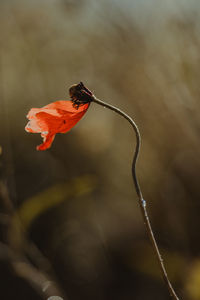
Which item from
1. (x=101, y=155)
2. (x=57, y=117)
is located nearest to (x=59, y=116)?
(x=57, y=117)

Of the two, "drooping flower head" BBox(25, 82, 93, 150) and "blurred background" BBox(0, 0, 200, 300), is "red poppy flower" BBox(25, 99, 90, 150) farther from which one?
"blurred background" BBox(0, 0, 200, 300)

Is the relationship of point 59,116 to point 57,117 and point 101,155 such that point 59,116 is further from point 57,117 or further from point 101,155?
point 101,155

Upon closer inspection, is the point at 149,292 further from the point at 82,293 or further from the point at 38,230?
the point at 38,230

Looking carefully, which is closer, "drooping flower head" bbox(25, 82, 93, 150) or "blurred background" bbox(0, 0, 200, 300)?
"drooping flower head" bbox(25, 82, 93, 150)

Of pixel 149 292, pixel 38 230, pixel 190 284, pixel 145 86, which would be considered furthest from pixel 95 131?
pixel 190 284

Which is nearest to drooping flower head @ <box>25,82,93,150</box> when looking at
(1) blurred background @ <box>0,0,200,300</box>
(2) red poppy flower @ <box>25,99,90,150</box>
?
(2) red poppy flower @ <box>25,99,90,150</box>

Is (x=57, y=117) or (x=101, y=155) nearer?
(x=57, y=117)
